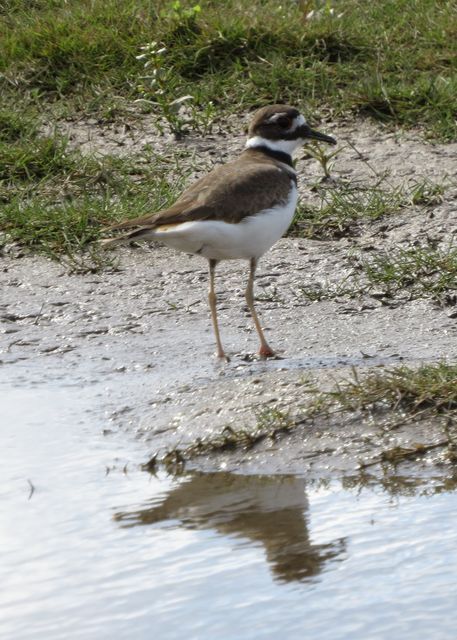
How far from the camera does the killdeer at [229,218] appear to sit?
6594 millimetres

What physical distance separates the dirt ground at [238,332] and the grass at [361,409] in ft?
0.16

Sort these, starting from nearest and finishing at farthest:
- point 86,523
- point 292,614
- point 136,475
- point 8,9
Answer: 1. point 292,614
2. point 86,523
3. point 136,475
4. point 8,9

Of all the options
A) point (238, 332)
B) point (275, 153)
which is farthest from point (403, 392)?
point (275, 153)

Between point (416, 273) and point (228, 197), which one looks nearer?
point (228, 197)

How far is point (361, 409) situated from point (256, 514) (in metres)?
0.93

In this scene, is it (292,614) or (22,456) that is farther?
Result: (22,456)

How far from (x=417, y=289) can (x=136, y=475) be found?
8.66ft

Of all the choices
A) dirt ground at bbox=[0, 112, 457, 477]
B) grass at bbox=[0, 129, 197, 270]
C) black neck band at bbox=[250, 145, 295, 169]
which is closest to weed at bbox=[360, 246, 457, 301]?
dirt ground at bbox=[0, 112, 457, 477]

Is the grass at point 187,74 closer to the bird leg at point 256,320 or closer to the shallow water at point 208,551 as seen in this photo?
the bird leg at point 256,320

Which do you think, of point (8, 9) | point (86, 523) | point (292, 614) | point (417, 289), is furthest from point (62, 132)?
point (292, 614)

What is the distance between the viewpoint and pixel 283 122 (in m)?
7.64

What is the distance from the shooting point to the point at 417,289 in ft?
24.8

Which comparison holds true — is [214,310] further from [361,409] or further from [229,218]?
[361,409]

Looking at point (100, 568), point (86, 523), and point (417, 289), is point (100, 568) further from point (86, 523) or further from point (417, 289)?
point (417, 289)
